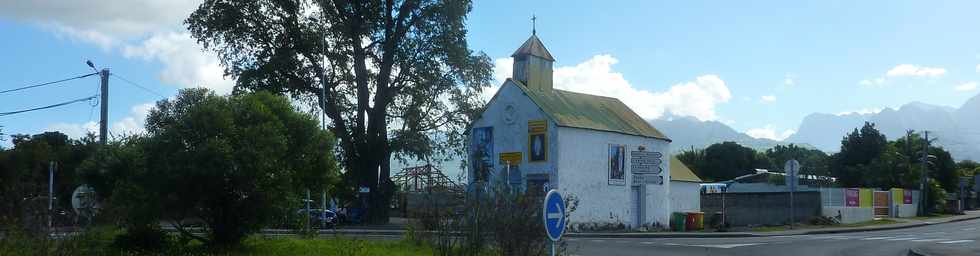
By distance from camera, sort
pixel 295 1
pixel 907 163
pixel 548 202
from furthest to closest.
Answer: pixel 907 163, pixel 295 1, pixel 548 202

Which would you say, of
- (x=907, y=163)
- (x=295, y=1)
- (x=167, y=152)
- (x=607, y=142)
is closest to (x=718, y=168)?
(x=907, y=163)

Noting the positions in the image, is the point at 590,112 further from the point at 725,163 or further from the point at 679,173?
the point at 725,163

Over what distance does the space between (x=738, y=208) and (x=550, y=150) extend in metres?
15.8

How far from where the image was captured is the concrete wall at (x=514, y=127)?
36906mm

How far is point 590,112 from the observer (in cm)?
4112

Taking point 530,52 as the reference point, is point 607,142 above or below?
below

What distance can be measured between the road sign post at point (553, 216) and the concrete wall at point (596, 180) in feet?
87.7

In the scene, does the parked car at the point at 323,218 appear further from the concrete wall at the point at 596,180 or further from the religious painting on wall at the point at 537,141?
the concrete wall at the point at 596,180

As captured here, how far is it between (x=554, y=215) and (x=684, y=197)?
39213 mm

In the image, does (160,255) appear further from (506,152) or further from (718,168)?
(718,168)

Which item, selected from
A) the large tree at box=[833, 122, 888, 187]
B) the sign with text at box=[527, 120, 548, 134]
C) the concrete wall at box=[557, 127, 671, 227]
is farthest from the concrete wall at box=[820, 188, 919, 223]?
the large tree at box=[833, 122, 888, 187]

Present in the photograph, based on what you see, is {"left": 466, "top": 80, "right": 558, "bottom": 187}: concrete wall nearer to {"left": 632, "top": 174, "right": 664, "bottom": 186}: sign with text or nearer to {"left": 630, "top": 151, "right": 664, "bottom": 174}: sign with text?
{"left": 630, "top": 151, "right": 664, "bottom": 174}: sign with text

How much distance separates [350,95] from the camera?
40688mm

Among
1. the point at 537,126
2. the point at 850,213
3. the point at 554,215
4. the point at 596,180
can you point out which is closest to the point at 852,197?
the point at 850,213
